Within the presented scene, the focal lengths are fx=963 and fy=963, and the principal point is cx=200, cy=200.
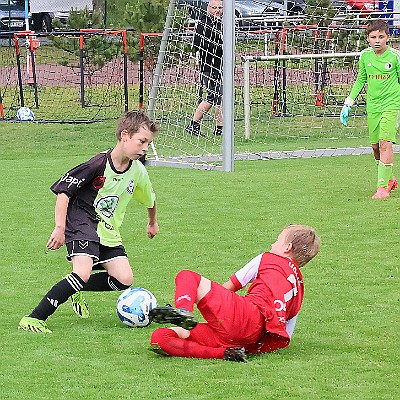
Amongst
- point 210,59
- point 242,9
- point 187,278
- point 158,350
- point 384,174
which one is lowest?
point 158,350

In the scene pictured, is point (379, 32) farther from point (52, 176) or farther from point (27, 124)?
point (27, 124)

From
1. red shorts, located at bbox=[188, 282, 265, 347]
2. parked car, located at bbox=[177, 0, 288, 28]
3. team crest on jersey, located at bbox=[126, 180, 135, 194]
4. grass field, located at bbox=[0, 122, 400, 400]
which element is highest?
parked car, located at bbox=[177, 0, 288, 28]

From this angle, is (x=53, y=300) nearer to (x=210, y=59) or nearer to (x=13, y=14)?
(x=210, y=59)

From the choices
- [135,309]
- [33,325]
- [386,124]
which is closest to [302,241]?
[135,309]

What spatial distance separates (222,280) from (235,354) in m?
1.77

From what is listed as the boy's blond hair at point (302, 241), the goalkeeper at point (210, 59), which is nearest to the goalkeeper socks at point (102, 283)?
the boy's blond hair at point (302, 241)

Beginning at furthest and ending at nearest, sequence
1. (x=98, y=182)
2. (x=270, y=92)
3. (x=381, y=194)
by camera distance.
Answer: (x=270, y=92)
(x=381, y=194)
(x=98, y=182)

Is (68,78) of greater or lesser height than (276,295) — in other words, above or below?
above

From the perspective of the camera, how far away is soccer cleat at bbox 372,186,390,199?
923 centimetres

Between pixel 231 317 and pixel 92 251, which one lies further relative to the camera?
pixel 92 251

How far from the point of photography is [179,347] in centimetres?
460

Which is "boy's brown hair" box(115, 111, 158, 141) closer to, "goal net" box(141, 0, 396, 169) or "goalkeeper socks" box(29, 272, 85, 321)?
"goalkeeper socks" box(29, 272, 85, 321)

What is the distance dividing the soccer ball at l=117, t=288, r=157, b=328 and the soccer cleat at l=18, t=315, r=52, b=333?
1.34ft

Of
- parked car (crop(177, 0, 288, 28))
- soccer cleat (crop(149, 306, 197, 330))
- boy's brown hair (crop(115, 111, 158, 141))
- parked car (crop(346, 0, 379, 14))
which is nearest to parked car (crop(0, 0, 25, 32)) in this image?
parked car (crop(177, 0, 288, 28))
